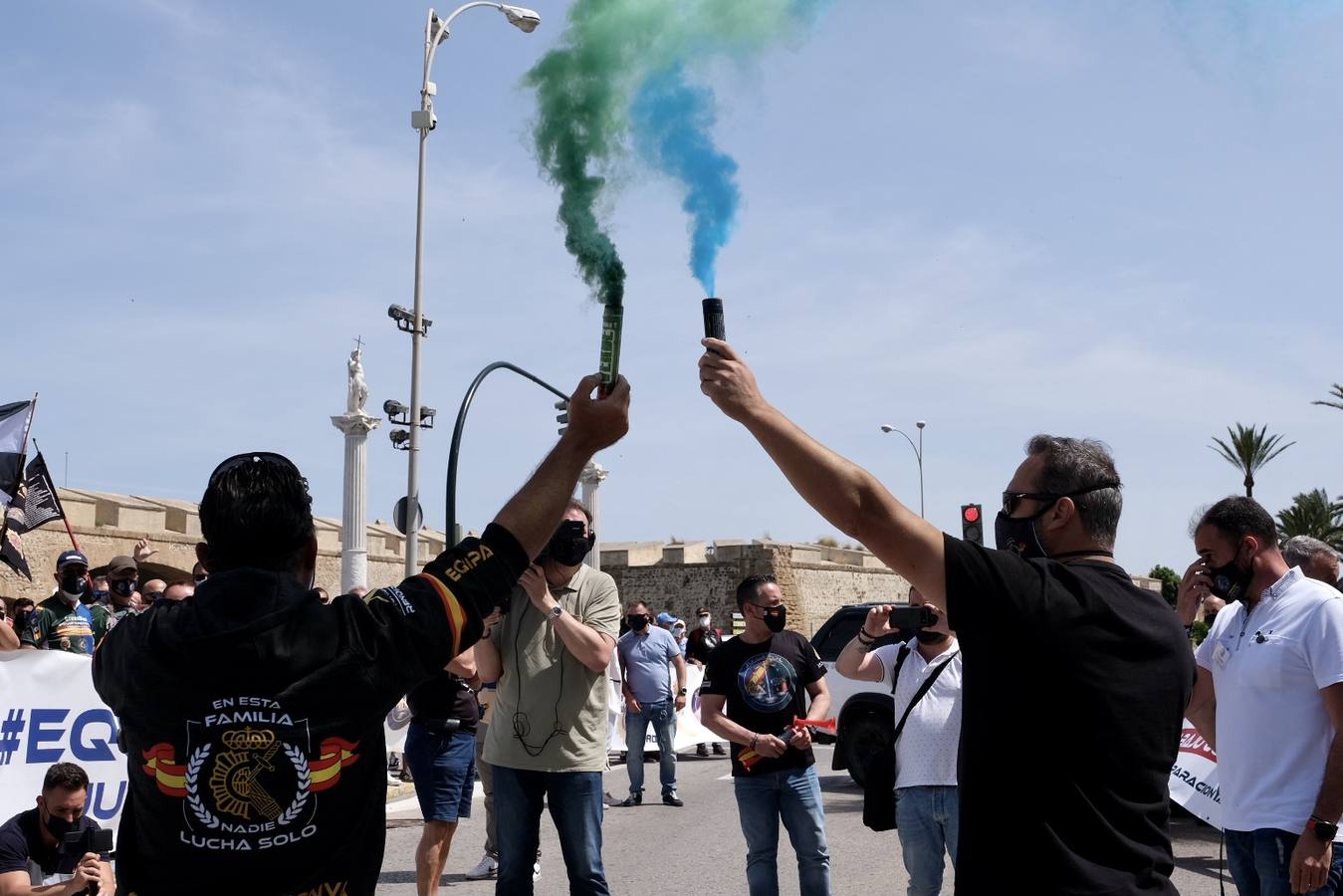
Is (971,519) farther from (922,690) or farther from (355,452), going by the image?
(355,452)

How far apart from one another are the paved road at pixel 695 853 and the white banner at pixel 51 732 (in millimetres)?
1930

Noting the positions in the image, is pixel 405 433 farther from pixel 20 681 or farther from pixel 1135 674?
pixel 1135 674

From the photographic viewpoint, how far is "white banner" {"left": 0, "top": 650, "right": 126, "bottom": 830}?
852 centimetres

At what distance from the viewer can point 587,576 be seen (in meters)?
6.28

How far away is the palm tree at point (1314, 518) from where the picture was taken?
42844mm

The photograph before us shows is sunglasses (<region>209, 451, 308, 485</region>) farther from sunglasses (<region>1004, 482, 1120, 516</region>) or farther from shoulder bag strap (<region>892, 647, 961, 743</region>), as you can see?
shoulder bag strap (<region>892, 647, 961, 743</region>)

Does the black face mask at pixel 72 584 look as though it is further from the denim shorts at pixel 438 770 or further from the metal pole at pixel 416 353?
the metal pole at pixel 416 353

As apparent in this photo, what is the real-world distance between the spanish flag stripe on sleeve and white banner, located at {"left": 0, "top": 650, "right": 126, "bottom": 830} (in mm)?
6850

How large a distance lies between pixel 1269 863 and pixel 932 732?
1795mm

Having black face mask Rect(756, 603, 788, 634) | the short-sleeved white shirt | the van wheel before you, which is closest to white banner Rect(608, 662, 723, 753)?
the van wheel

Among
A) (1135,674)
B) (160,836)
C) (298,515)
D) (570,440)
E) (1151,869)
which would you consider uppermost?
(570,440)

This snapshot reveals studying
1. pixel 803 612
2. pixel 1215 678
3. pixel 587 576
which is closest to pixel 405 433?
pixel 587 576

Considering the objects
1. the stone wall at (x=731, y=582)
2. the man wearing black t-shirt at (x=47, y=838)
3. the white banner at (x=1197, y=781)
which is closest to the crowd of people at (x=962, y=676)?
the white banner at (x=1197, y=781)

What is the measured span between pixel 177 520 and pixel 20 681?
113ft
